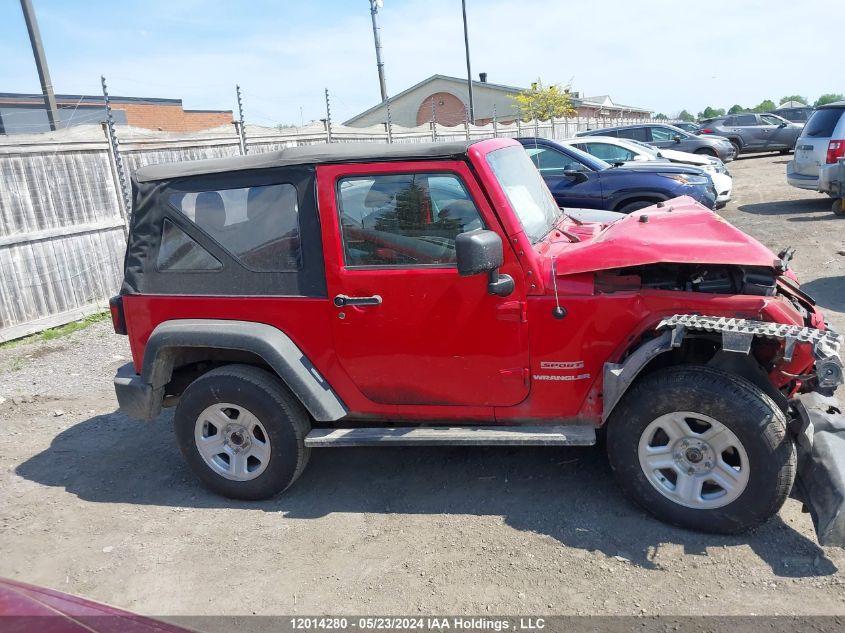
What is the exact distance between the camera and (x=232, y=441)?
156 inches

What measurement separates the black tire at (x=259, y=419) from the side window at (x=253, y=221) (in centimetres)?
67

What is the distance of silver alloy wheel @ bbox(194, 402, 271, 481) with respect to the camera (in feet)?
12.8

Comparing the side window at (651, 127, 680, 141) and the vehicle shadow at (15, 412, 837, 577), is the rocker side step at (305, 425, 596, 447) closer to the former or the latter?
the vehicle shadow at (15, 412, 837, 577)

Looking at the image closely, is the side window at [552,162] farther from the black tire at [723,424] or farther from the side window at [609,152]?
the black tire at [723,424]

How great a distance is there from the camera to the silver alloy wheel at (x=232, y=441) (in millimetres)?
3914

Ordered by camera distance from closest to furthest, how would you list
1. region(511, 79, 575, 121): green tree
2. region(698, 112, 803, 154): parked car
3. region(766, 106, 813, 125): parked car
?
region(698, 112, 803, 154): parked car < region(766, 106, 813, 125): parked car < region(511, 79, 575, 121): green tree

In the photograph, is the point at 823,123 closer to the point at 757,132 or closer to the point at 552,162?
the point at 552,162

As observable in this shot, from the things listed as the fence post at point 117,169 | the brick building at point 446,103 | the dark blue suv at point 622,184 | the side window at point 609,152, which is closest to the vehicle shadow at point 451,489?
the fence post at point 117,169

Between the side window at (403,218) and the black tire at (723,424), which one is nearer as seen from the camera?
the black tire at (723,424)

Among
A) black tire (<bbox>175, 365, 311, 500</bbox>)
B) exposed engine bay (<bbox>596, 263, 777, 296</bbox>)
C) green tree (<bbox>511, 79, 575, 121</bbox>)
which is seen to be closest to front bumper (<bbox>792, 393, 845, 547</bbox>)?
exposed engine bay (<bbox>596, 263, 777, 296</bbox>)

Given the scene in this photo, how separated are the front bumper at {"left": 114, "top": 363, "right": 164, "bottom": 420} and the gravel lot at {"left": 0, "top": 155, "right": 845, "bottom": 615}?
0.58m

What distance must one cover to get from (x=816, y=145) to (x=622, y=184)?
5.04 m

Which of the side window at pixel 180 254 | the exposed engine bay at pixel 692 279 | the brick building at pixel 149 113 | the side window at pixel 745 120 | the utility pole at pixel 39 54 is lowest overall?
the exposed engine bay at pixel 692 279

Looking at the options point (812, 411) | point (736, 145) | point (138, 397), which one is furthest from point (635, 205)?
point (736, 145)
